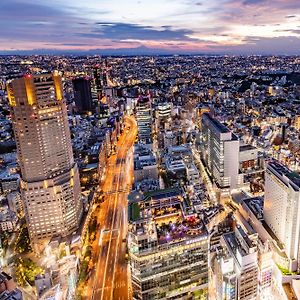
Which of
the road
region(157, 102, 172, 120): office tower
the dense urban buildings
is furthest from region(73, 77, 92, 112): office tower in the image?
the road

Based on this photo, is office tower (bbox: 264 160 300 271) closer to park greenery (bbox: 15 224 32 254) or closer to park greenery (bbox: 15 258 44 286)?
park greenery (bbox: 15 258 44 286)

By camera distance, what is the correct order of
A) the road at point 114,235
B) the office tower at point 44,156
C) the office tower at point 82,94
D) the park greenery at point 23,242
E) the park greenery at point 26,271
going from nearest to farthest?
1. the road at point 114,235
2. the park greenery at point 26,271
3. the office tower at point 44,156
4. the park greenery at point 23,242
5. the office tower at point 82,94

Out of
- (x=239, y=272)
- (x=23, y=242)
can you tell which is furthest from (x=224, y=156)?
(x=23, y=242)

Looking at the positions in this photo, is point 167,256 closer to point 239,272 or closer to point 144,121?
point 239,272

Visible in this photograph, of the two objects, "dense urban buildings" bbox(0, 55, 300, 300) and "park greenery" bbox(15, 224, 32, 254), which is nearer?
"dense urban buildings" bbox(0, 55, 300, 300)

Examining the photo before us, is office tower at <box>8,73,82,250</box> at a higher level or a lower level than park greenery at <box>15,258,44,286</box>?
higher

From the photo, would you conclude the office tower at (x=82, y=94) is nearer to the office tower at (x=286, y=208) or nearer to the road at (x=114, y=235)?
the road at (x=114, y=235)

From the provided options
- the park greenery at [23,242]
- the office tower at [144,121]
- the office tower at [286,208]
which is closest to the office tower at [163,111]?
the office tower at [144,121]
